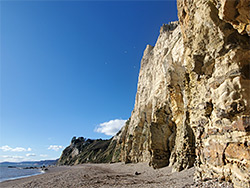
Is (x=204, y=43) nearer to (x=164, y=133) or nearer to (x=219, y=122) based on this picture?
(x=219, y=122)

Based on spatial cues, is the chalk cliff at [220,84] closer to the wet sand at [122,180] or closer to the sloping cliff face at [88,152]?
the wet sand at [122,180]

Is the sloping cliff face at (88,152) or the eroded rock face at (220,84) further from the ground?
the eroded rock face at (220,84)

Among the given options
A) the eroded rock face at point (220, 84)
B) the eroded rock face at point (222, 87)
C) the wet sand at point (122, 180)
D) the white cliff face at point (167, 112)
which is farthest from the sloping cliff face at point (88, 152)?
the eroded rock face at point (222, 87)

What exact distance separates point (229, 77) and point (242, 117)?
1.61 m

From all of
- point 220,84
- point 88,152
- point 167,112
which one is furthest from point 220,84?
point 88,152

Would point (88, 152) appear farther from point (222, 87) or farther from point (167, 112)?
point (222, 87)

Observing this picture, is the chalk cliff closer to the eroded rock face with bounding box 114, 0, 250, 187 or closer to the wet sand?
the eroded rock face with bounding box 114, 0, 250, 187

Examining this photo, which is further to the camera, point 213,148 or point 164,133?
point 164,133

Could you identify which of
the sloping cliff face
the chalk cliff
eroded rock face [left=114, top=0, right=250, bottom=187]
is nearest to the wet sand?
the chalk cliff

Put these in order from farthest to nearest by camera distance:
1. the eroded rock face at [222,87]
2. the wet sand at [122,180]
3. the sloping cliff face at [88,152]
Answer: the sloping cliff face at [88,152], the wet sand at [122,180], the eroded rock face at [222,87]

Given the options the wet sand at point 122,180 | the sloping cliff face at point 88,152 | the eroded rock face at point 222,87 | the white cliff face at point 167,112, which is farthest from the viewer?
the sloping cliff face at point 88,152

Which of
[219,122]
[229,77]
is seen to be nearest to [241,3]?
[229,77]

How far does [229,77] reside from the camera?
5.97m

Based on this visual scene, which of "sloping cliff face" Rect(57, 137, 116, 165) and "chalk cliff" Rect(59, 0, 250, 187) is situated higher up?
"chalk cliff" Rect(59, 0, 250, 187)
